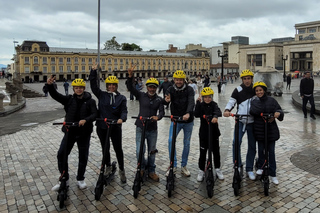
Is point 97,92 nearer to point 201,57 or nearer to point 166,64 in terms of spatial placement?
point 166,64

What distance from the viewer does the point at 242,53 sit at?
9819 cm

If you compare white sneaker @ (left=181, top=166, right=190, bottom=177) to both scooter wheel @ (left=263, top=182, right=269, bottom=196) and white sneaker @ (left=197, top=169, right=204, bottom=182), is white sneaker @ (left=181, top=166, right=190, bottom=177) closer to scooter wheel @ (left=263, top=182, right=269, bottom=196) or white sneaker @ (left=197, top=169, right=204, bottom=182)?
white sneaker @ (left=197, top=169, right=204, bottom=182)

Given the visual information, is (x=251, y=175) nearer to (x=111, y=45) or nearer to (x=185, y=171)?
(x=185, y=171)

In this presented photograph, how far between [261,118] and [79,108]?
3.28m

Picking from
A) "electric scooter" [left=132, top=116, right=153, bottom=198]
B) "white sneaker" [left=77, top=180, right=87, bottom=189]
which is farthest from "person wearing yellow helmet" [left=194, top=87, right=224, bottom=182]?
"white sneaker" [left=77, top=180, right=87, bottom=189]

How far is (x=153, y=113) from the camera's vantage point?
5.20 metres

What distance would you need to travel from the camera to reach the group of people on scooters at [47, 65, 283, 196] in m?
4.87

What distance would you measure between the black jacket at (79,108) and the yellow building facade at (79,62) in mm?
72698

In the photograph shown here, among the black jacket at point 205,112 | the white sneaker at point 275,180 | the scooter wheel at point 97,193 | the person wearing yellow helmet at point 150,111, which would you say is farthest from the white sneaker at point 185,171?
the scooter wheel at point 97,193

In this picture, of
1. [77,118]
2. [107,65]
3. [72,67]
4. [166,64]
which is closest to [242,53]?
[166,64]

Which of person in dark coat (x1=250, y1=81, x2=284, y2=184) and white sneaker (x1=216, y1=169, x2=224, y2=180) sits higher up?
person in dark coat (x1=250, y1=81, x2=284, y2=184)

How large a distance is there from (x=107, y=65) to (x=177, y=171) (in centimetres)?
8847

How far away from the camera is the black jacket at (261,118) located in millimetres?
4934

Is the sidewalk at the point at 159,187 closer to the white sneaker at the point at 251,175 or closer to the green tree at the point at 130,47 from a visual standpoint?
the white sneaker at the point at 251,175
